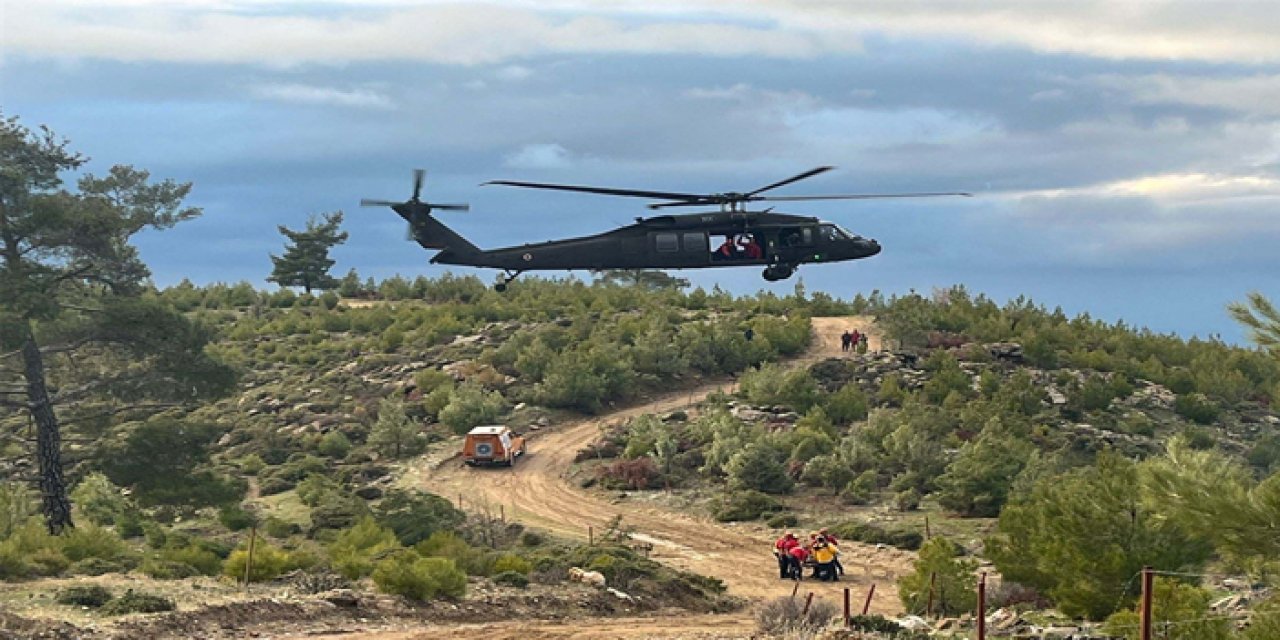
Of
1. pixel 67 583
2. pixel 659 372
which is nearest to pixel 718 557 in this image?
pixel 67 583

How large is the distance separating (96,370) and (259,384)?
24.6 meters

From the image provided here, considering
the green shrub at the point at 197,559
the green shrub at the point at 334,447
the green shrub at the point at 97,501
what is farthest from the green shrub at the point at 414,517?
the green shrub at the point at 334,447

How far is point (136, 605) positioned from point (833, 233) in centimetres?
2061

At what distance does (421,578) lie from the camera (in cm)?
2498

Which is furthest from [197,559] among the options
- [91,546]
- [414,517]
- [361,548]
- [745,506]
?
[745,506]

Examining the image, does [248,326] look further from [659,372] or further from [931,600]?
[931,600]

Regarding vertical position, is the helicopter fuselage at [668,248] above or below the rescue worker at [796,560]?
above

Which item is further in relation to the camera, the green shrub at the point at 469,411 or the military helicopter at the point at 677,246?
the green shrub at the point at 469,411

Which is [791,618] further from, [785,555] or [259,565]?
[785,555]

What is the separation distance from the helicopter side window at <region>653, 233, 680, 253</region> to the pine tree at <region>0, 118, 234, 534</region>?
11.3 metres

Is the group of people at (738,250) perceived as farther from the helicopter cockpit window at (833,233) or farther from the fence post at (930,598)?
the fence post at (930,598)

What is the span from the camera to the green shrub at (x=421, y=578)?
82.1ft

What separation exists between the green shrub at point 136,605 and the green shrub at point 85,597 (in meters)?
0.34

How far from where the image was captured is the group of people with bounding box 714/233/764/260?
119 feet
